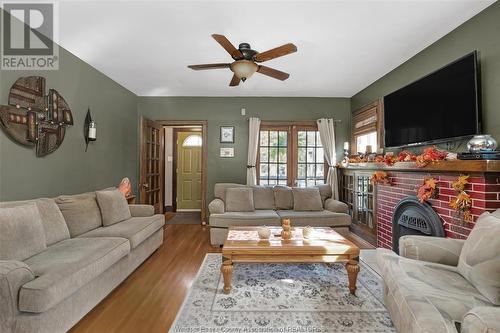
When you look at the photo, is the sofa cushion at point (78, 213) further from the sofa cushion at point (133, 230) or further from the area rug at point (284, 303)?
the area rug at point (284, 303)

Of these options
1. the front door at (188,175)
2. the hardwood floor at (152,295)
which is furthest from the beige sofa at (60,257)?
the front door at (188,175)

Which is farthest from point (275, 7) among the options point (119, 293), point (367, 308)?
point (119, 293)

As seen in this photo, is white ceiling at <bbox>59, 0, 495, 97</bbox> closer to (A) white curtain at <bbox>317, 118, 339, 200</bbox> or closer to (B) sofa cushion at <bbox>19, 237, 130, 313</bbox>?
(A) white curtain at <bbox>317, 118, 339, 200</bbox>

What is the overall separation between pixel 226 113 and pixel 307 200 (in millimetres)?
2406

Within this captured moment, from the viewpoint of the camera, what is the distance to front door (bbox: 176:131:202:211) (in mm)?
6676

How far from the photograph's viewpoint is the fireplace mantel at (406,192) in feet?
6.47

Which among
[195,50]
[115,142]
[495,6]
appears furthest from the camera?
[115,142]

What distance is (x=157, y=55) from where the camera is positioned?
3240mm

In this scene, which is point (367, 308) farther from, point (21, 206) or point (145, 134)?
point (145, 134)

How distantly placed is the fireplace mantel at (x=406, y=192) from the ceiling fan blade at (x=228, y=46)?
2.18 m

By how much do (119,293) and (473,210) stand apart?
329 centimetres

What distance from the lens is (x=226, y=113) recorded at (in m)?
5.11

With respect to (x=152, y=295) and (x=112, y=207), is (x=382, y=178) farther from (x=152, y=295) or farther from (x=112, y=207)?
(x=112, y=207)

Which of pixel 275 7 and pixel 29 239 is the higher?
pixel 275 7
